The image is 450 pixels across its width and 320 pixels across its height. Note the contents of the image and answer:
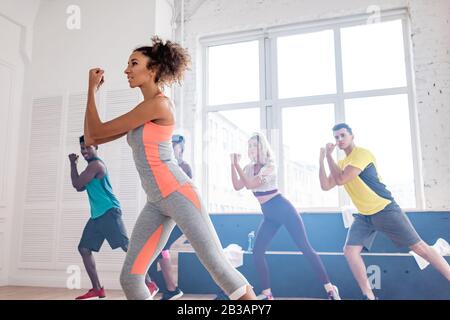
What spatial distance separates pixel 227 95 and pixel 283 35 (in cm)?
89

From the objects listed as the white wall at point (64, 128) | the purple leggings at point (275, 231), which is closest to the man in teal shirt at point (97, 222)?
the white wall at point (64, 128)

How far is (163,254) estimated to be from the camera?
3434 mm

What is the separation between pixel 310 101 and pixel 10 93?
314cm

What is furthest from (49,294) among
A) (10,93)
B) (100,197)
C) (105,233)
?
(10,93)

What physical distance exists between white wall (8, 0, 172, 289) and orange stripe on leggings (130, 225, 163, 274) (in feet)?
7.73

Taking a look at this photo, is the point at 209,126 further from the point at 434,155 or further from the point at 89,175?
the point at 434,155

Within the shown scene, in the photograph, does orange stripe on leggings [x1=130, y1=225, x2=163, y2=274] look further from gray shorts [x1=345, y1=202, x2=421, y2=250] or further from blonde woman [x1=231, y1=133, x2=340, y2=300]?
gray shorts [x1=345, y1=202, x2=421, y2=250]

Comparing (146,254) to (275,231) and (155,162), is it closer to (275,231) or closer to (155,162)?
(155,162)

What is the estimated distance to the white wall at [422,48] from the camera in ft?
12.1

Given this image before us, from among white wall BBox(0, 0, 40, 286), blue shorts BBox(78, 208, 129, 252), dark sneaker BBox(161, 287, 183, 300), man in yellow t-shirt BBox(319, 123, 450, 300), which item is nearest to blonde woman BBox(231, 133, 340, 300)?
man in yellow t-shirt BBox(319, 123, 450, 300)

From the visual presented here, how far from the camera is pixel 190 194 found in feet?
5.43

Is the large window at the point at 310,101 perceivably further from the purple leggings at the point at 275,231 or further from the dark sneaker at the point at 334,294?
the dark sneaker at the point at 334,294
